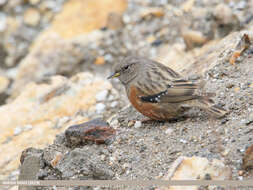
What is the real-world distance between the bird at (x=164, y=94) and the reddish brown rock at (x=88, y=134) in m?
0.55

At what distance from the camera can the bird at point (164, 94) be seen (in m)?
4.89

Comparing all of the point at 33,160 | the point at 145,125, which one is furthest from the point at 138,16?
the point at 33,160

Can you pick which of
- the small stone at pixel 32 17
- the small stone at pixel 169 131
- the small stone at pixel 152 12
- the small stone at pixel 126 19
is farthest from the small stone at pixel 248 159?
the small stone at pixel 32 17

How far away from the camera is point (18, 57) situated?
9539mm

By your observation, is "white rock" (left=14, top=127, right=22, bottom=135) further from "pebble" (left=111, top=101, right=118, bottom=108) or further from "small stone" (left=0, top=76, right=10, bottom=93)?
"small stone" (left=0, top=76, right=10, bottom=93)

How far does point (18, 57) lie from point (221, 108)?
6069 millimetres

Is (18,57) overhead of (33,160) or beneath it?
beneath

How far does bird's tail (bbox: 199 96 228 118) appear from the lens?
14.7 feet

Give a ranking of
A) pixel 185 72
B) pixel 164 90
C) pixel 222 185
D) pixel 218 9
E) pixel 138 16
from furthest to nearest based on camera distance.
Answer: pixel 138 16 → pixel 218 9 → pixel 185 72 → pixel 164 90 → pixel 222 185

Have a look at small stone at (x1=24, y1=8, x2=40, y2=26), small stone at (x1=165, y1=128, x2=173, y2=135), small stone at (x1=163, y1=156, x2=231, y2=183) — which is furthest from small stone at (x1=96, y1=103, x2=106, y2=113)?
small stone at (x1=24, y1=8, x2=40, y2=26)

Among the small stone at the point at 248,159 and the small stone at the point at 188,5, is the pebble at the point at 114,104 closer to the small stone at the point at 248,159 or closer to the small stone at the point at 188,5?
the small stone at the point at 188,5

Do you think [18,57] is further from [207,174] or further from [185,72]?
[207,174]

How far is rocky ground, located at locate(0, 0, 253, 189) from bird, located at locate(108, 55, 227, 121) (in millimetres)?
138

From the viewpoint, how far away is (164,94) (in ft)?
16.5
